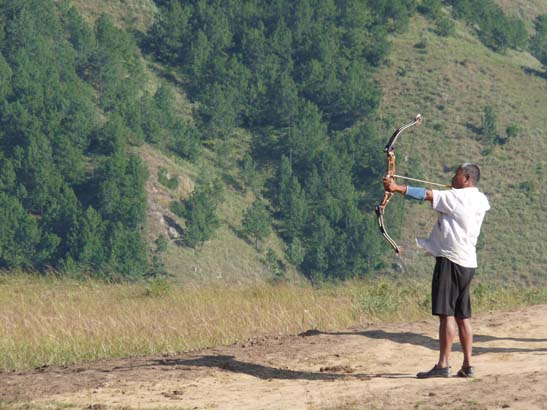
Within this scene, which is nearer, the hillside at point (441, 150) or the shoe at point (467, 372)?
the shoe at point (467, 372)

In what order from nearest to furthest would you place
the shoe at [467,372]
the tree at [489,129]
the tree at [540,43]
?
the shoe at [467,372] < the tree at [489,129] < the tree at [540,43]

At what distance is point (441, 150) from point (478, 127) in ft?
18.3

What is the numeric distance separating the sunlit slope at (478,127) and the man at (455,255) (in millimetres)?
63193

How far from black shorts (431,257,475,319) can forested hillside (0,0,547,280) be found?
192ft

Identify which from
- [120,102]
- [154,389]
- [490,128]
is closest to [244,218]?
[120,102]

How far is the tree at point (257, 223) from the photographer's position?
257 feet

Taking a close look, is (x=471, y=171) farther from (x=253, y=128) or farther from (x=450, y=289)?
(x=253, y=128)

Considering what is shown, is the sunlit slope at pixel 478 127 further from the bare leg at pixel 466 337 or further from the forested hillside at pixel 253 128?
the bare leg at pixel 466 337

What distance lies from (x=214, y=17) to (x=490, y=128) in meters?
27.5

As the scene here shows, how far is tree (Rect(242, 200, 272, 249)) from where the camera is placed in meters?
78.4

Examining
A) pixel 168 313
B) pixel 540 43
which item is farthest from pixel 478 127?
pixel 168 313

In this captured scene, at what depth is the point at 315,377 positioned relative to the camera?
928 cm

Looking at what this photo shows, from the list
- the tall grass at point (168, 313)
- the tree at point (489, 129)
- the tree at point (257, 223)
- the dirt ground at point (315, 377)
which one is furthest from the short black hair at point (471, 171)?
the tree at point (489, 129)

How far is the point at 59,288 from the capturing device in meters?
16.4
